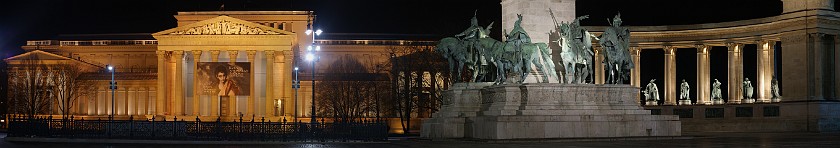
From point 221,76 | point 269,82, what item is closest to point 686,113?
point 221,76

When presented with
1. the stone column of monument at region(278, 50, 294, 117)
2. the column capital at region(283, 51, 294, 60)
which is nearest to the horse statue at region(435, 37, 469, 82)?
the stone column of monument at region(278, 50, 294, 117)

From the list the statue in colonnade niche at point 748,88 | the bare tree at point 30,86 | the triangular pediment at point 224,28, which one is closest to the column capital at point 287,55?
the triangular pediment at point 224,28

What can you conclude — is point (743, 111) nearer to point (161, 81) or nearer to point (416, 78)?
point (416, 78)

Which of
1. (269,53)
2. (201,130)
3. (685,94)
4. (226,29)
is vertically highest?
(226,29)

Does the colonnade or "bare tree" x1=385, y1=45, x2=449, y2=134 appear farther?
"bare tree" x1=385, y1=45, x2=449, y2=134

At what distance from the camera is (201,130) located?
56188 mm

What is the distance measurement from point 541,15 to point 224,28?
81.8m

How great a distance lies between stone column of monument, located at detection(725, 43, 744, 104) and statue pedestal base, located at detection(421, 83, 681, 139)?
3459 centimetres

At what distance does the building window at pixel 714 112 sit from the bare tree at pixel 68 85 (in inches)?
2609

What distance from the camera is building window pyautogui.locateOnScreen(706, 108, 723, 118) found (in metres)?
80.9

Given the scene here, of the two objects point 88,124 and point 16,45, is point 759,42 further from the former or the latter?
point 16,45

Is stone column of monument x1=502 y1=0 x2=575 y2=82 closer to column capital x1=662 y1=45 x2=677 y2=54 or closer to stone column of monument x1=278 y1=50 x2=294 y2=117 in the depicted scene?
column capital x1=662 y1=45 x2=677 y2=54

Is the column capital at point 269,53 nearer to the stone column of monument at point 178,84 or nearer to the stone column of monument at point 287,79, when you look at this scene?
the stone column of monument at point 287,79

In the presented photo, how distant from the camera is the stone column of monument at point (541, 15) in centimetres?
4950
